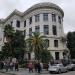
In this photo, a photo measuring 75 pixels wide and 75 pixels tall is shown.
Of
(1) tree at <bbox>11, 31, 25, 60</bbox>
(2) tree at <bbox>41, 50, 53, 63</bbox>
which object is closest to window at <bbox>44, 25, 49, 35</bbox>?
(1) tree at <bbox>11, 31, 25, 60</bbox>

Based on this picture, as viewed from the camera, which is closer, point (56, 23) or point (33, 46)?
point (33, 46)

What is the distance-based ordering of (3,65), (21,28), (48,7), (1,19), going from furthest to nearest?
1. (1,19)
2. (21,28)
3. (48,7)
4. (3,65)

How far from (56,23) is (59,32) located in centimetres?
271

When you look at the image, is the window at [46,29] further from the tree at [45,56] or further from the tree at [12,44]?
the tree at [45,56]

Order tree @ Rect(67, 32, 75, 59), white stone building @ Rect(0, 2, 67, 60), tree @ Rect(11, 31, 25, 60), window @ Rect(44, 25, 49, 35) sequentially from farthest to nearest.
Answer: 1. tree @ Rect(67, 32, 75, 59)
2. window @ Rect(44, 25, 49, 35)
3. white stone building @ Rect(0, 2, 67, 60)
4. tree @ Rect(11, 31, 25, 60)

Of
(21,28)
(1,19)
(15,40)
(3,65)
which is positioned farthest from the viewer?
(1,19)

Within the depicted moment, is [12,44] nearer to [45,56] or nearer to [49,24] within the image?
[45,56]

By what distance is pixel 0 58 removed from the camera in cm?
4938

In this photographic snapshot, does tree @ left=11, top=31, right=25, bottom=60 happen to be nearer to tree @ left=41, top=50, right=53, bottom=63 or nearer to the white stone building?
the white stone building

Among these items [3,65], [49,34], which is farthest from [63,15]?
[3,65]

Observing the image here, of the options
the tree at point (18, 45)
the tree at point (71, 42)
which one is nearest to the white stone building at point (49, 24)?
the tree at point (71, 42)

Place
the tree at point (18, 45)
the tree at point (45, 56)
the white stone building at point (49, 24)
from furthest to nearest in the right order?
the white stone building at point (49, 24)
the tree at point (18, 45)
the tree at point (45, 56)

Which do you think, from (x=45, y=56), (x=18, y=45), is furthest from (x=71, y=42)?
(x=18, y=45)

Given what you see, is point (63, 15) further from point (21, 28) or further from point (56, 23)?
point (21, 28)
